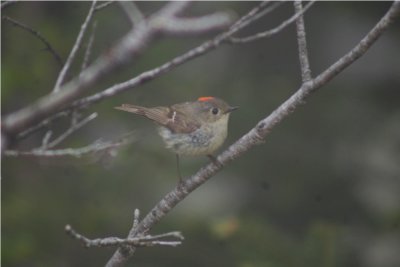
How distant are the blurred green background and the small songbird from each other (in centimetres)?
19

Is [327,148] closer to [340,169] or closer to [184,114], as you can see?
[340,169]

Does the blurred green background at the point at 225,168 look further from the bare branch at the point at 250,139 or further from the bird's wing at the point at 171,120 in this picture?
the bare branch at the point at 250,139

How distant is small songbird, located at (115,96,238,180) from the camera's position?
14.1ft

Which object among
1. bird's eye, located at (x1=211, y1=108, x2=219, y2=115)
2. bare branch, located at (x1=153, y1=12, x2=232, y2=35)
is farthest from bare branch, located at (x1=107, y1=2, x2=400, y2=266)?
bird's eye, located at (x1=211, y1=108, x2=219, y2=115)

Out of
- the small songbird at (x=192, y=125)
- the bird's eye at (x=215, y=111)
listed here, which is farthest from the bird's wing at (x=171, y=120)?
the bird's eye at (x=215, y=111)

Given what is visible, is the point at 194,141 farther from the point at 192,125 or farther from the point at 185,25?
the point at 185,25

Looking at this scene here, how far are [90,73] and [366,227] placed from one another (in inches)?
145

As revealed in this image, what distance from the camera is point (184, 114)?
464cm

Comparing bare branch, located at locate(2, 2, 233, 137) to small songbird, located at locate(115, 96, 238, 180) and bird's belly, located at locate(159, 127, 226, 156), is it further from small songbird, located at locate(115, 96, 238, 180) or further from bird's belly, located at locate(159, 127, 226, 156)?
bird's belly, located at locate(159, 127, 226, 156)

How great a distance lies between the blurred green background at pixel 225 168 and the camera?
475 centimetres

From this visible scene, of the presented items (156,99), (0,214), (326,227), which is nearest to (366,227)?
(326,227)

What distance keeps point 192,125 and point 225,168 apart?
108 centimetres

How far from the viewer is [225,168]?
5.45 metres

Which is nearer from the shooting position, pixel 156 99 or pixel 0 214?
pixel 0 214
